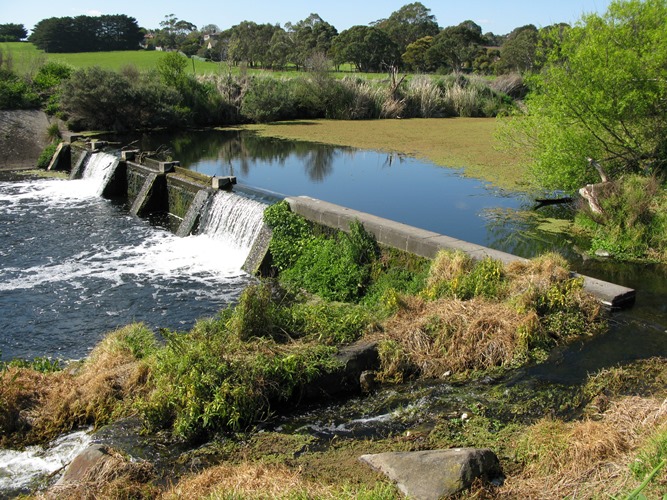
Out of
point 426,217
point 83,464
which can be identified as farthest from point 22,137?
point 83,464

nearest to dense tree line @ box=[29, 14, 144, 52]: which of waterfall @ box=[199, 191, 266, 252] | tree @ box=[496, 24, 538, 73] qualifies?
tree @ box=[496, 24, 538, 73]

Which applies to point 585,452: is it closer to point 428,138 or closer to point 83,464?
point 83,464

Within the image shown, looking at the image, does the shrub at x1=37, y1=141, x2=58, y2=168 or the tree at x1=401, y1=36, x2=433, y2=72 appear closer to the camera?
the shrub at x1=37, y1=141, x2=58, y2=168

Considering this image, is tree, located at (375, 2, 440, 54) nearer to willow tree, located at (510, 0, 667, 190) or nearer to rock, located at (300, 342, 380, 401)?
willow tree, located at (510, 0, 667, 190)

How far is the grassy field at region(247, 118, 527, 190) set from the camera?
19.5 metres

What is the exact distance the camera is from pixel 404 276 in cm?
977

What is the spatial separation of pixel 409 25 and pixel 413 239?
73.0 m

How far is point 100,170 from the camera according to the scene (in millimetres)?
19750

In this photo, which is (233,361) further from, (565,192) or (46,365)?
(565,192)

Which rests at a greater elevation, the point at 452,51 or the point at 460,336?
the point at 452,51

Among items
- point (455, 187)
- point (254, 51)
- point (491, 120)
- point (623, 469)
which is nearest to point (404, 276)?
point (623, 469)

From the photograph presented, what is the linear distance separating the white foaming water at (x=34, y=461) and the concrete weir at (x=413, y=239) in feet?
18.1

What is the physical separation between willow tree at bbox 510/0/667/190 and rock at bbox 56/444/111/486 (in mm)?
11230

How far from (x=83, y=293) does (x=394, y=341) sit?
5939 millimetres
